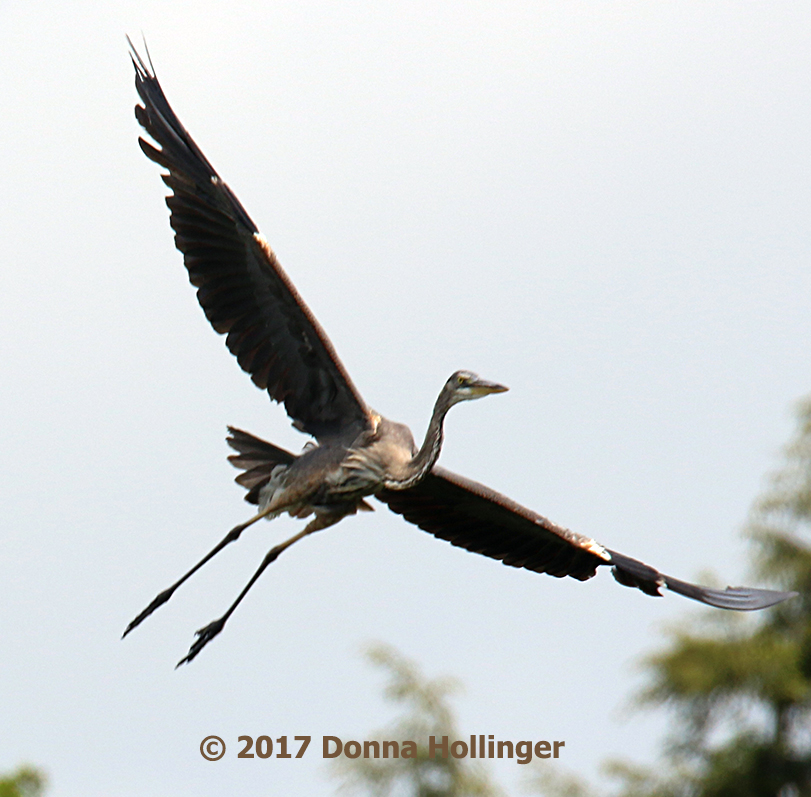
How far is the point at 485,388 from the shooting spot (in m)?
11.7

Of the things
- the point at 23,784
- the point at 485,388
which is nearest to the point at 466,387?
the point at 485,388

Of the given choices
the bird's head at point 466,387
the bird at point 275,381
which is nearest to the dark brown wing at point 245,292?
the bird at point 275,381

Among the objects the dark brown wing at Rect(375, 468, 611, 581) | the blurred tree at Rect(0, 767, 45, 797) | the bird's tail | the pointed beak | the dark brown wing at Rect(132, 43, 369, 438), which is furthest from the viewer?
the blurred tree at Rect(0, 767, 45, 797)

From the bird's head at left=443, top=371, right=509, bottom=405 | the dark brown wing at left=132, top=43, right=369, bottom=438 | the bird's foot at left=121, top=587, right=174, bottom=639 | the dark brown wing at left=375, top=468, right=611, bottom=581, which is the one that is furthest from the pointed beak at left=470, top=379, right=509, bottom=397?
the bird's foot at left=121, top=587, right=174, bottom=639

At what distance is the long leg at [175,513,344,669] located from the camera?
40.7 feet

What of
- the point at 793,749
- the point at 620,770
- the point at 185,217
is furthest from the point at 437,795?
the point at 185,217

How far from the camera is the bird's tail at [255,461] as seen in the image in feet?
41.5

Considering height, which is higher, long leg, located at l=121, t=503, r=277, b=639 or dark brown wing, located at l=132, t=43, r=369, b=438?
dark brown wing, located at l=132, t=43, r=369, b=438

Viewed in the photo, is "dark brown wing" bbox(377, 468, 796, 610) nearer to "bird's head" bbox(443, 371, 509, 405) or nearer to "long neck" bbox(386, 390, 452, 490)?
"long neck" bbox(386, 390, 452, 490)

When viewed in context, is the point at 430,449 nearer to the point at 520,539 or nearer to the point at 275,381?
the point at 275,381

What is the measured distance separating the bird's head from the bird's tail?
1.41 metres

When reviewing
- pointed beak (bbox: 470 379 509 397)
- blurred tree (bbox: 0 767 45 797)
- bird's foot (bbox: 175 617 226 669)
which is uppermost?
pointed beak (bbox: 470 379 509 397)

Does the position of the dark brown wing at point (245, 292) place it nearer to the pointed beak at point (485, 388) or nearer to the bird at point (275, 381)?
the bird at point (275, 381)

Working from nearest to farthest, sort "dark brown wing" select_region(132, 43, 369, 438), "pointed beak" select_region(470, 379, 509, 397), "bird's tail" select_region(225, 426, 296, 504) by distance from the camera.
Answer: "pointed beak" select_region(470, 379, 509, 397)
"dark brown wing" select_region(132, 43, 369, 438)
"bird's tail" select_region(225, 426, 296, 504)
